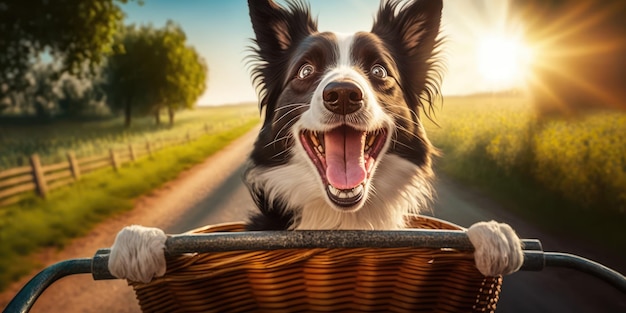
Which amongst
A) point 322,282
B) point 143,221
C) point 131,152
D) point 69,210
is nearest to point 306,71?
point 322,282

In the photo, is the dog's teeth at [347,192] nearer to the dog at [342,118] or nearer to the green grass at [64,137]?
the dog at [342,118]

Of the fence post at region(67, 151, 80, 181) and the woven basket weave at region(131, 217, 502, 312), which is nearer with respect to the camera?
the woven basket weave at region(131, 217, 502, 312)

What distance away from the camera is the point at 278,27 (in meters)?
2.91

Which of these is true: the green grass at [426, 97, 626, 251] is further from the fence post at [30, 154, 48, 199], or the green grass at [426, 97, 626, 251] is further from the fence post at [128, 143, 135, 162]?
the fence post at [128, 143, 135, 162]

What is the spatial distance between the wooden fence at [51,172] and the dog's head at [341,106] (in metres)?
7.43

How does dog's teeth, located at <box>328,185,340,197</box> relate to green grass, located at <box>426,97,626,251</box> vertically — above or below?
above

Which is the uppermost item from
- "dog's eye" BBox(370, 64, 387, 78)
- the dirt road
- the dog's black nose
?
"dog's eye" BBox(370, 64, 387, 78)

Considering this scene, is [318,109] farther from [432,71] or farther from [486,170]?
[486,170]

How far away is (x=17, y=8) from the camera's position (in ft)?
45.9

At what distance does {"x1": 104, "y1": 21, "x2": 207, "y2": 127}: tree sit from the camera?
30.4m

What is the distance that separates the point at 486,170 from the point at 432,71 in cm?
631

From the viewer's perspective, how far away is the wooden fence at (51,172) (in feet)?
27.0

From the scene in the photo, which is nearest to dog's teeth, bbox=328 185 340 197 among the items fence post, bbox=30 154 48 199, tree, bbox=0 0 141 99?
fence post, bbox=30 154 48 199

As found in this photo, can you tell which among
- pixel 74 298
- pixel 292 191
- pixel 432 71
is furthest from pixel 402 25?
pixel 74 298
